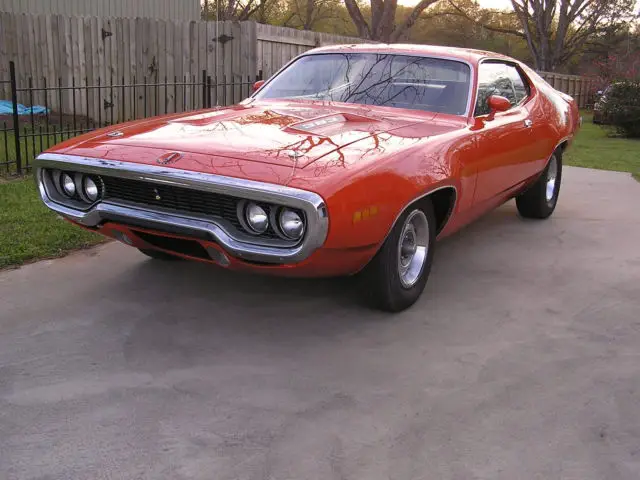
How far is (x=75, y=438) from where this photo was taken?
2.68 m

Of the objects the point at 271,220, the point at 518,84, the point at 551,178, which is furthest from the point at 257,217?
the point at 551,178

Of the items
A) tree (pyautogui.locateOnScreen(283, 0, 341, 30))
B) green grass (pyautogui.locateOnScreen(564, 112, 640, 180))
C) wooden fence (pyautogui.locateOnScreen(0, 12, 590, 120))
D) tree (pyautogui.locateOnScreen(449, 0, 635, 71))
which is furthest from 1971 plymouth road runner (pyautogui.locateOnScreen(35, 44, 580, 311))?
tree (pyautogui.locateOnScreen(283, 0, 341, 30))

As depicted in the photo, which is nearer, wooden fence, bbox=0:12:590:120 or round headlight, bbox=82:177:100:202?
round headlight, bbox=82:177:100:202

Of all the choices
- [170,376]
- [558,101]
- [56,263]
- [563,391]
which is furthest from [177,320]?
[558,101]

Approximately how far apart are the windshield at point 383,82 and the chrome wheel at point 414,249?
40.0 inches

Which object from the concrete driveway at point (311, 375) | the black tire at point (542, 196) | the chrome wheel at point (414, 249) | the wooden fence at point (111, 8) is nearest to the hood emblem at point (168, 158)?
the concrete driveway at point (311, 375)

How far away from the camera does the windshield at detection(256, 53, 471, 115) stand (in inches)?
187

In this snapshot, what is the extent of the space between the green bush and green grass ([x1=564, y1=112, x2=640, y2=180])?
1.34 feet

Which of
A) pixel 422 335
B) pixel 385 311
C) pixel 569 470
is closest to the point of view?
pixel 569 470

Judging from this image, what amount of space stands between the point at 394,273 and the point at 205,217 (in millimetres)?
1099

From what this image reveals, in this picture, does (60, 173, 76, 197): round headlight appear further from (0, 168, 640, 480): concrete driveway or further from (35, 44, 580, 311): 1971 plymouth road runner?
(0, 168, 640, 480): concrete driveway

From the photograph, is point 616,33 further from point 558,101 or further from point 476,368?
point 476,368

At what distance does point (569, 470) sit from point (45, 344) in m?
2.54

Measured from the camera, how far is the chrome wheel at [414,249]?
4.01 meters
